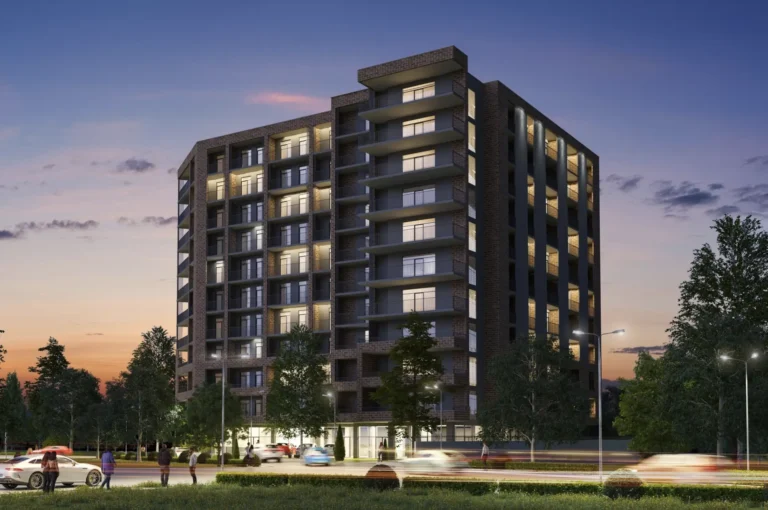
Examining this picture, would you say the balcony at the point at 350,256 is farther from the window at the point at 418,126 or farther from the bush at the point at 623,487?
the bush at the point at 623,487

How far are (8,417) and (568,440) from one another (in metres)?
61.3

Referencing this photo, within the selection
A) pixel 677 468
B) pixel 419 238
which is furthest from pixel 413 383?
pixel 677 468

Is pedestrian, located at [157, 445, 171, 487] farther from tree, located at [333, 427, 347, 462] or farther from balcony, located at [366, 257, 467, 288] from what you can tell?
tree, located at [333, 427, 347, 462]

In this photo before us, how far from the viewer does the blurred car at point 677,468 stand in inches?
1855

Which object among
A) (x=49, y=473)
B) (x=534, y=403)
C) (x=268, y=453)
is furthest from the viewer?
(x=268, y=453)

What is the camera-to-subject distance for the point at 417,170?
89562mm

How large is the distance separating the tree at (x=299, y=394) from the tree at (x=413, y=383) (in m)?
13.8

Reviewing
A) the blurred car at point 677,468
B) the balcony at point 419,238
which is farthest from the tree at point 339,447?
the blurred car at point 677,468

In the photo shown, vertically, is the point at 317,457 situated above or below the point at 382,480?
below

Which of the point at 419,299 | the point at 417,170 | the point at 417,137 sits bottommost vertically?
the point at 419,299

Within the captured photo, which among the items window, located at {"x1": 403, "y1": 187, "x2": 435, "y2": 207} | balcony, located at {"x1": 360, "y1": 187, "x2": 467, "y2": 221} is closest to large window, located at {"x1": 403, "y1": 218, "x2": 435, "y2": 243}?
balcony, located at {"x1": 360, "y1": 187, "x2": 467, "y2": 221}

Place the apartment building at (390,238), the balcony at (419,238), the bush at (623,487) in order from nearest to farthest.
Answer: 1. the bush at (623,487)
2. the balcony at (419,238)
3. the apartment building at (390,238)

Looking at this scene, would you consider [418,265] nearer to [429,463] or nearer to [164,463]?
[429,463]

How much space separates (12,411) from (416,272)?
52110mm
